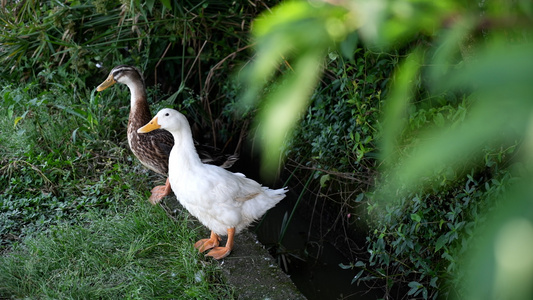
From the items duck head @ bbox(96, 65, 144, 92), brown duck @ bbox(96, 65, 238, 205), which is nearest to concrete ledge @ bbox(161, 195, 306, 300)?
brown duck @ bbox(96, 65, 238, 205)

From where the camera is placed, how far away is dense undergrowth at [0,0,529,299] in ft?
8.98

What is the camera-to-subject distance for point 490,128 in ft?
1.06

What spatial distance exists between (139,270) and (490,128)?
2865 millimetres

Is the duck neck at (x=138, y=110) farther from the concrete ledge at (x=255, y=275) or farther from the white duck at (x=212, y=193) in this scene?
the concrete ledge at (x=255, y=275)

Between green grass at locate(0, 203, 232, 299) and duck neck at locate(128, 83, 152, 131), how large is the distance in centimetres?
74

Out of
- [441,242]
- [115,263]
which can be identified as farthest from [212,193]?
[441,242]

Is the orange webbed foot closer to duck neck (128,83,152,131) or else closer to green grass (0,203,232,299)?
green grass (0,203,232,299)

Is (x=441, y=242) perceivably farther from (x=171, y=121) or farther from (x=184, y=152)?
(x=171, y=121)

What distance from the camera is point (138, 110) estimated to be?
13.5ft

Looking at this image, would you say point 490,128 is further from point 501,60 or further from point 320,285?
point 320,285

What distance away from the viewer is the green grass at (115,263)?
2.81m

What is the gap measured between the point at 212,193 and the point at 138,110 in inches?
54.9

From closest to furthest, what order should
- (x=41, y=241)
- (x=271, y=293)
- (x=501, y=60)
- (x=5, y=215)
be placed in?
(x=501, y=60) < (x=271, y=293) < (x=41, y=241) < (x=5, y=215)

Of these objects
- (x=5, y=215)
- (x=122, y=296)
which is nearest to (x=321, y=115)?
(x=122, y=296)
